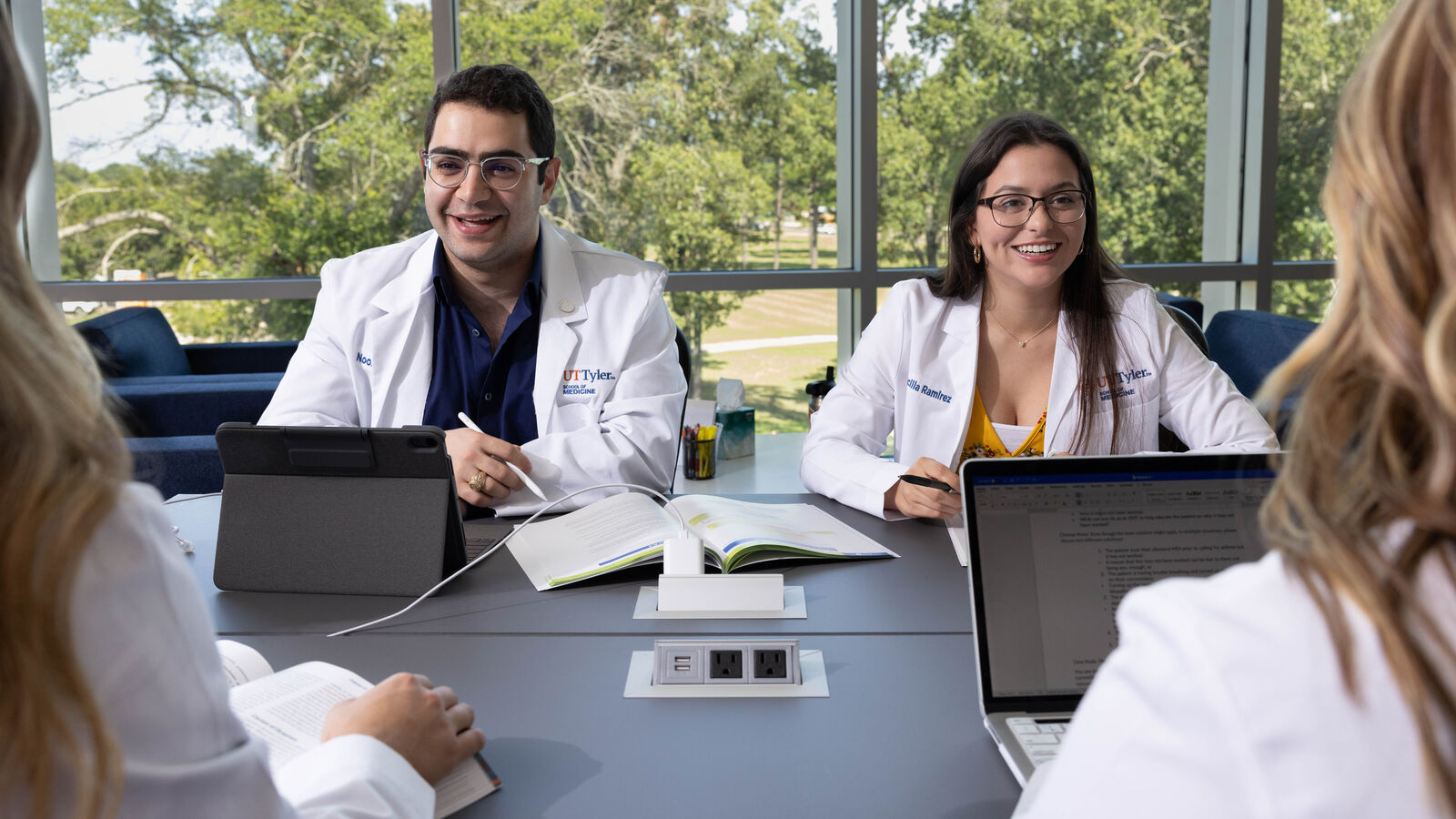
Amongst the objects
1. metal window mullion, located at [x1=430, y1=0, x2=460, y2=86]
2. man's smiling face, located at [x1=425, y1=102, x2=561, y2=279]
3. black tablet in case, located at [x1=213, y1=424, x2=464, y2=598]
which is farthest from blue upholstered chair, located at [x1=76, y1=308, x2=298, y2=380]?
black tablet in case, located at [x1=213, y1=424, x2=464, y2=598]

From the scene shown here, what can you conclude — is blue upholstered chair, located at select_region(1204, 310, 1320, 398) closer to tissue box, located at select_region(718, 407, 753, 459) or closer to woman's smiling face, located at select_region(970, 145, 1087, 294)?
woman's smiling face, located at select_region(970, 145, 1087, 294)

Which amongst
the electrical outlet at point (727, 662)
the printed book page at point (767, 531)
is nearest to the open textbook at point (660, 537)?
the printed book page at point (767, 531)

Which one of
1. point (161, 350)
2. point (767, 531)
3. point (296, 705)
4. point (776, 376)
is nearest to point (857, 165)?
point (776, 376)

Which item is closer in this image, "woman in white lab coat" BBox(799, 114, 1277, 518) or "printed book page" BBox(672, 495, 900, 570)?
"printed book page" BBox(672, 495, 900, 570)

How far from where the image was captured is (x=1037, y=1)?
441 centimetres

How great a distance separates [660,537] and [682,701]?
0.46 m

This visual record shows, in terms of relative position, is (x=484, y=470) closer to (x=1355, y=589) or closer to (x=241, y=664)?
(x=241, y=664)

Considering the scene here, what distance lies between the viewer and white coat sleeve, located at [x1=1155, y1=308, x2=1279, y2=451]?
6.63 ft

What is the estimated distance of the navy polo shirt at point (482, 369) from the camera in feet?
7.57

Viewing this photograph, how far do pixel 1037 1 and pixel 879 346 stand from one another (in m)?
2.87

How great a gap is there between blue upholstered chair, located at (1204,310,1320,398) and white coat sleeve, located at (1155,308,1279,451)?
2.86 ft

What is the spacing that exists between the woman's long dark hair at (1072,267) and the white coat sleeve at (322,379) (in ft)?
4.33

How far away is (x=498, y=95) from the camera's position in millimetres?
2260

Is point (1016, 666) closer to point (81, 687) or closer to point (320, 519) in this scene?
point (81, 687)
